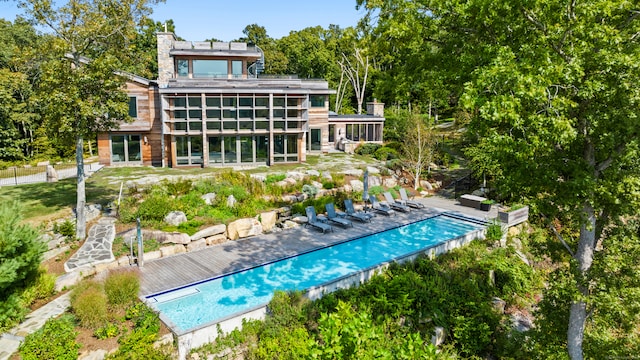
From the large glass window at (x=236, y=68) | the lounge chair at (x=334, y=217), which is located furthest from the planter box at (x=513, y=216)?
the large glass window at (x=236, y=68)

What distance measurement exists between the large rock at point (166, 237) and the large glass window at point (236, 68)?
16.0 metres

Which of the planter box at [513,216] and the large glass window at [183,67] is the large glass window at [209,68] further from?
the planter box at [513,216]

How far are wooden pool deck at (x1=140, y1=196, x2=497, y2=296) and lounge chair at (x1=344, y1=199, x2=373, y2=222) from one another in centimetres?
21

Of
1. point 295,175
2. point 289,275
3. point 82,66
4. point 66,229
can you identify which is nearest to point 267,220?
point 289,275

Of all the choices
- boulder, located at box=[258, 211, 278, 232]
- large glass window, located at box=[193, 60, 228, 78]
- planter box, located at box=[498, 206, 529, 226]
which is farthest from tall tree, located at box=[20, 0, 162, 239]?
planter box, located at box=[498, 206, 529, 226]

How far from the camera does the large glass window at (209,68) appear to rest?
26.4 meters

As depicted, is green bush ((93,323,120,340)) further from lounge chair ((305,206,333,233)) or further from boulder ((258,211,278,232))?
lounge chair ((305,206,333,233))

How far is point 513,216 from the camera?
16.7 metres

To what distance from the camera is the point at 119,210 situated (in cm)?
1467

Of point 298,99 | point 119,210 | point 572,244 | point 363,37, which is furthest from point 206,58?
point 572,244

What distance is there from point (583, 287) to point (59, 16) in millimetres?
15780

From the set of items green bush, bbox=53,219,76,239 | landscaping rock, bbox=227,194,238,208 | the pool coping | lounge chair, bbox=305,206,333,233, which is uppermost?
landscaping rock, bbox=227,194,238,208

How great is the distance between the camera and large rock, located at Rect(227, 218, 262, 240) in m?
14.8

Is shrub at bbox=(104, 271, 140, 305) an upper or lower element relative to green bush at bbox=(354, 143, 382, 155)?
lower
